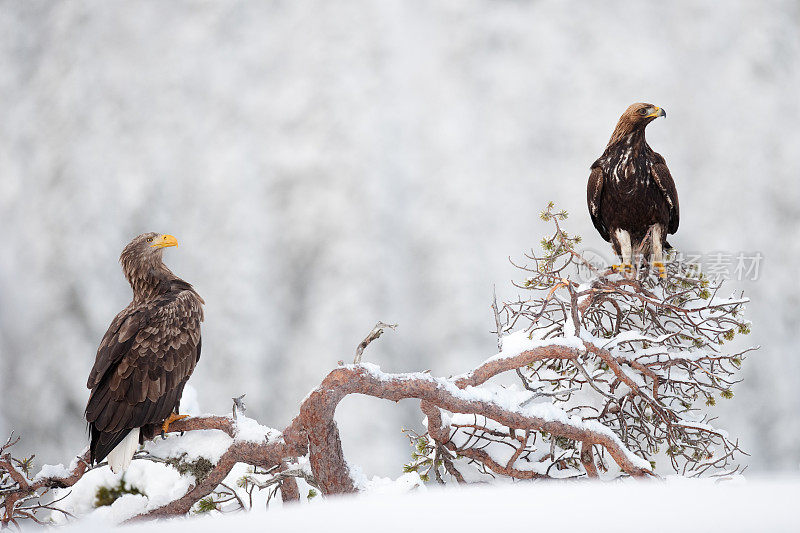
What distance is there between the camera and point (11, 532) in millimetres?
2658

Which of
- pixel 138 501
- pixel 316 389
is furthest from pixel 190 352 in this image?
pixel 316 389

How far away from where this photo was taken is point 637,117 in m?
3.29

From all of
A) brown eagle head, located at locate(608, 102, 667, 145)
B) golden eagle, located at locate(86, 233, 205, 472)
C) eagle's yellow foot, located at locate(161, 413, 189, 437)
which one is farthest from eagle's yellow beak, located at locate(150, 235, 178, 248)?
brown eagle head, located at locate(608, 102, 667, 145)

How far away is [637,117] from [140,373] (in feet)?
8.72

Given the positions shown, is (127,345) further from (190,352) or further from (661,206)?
(661,206)

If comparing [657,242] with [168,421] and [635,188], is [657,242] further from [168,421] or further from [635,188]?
[168,421]

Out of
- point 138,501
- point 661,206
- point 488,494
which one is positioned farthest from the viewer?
point 661,206

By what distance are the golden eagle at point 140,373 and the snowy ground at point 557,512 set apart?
1.67 m

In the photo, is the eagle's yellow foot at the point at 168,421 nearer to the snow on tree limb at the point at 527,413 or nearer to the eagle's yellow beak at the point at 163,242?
the snow on tree limb at the point at 527,413

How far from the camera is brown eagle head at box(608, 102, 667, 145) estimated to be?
10.8ft

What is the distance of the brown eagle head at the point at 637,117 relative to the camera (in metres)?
3.28

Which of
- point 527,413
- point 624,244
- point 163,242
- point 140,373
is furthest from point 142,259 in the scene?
point 624,244

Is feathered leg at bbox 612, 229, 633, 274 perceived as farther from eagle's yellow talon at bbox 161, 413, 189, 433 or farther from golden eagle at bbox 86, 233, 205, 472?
eagle's yellow talon at bbox 161, 413, 189, 433

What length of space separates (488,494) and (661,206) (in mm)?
2662
